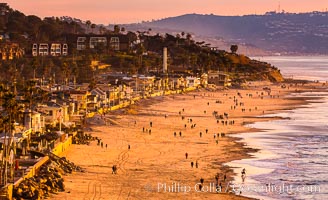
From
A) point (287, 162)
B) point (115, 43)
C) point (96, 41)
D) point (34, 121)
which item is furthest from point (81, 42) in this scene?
point (287, 162)

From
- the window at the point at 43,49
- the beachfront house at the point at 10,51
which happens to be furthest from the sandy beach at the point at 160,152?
the window at the point at 43,49

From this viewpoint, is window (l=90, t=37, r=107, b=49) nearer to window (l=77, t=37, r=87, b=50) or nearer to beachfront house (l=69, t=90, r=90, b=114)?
window (l=77, t=37, r=87, b=50)

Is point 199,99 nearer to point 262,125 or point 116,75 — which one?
point 116,75

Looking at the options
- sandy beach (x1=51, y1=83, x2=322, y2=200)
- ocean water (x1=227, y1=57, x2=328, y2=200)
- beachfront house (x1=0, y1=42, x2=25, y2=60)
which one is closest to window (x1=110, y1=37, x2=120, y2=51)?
beachfront house (x1=0, y1=42, x2=25, y2=60)

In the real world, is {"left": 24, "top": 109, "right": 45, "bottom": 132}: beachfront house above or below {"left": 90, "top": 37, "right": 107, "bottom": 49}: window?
below

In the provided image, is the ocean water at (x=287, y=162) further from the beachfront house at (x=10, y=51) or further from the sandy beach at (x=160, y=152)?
the beachfront house at (x=10, y=51)

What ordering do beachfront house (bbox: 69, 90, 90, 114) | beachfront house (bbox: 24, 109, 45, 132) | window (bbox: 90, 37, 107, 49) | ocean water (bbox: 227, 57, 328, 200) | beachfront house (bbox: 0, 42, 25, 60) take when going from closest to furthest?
ocean water (bbox: 227, 57, 328, 200) → beachfront house (bbox: 24, 109, 45, 132) → beachfront house (bbox: 69, 90, 90, 114) → beachfront house (bbox: 0, 42, 25, 60) → window (bbox: 90, 37, 107, 49)

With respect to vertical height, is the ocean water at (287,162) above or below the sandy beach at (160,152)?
below
